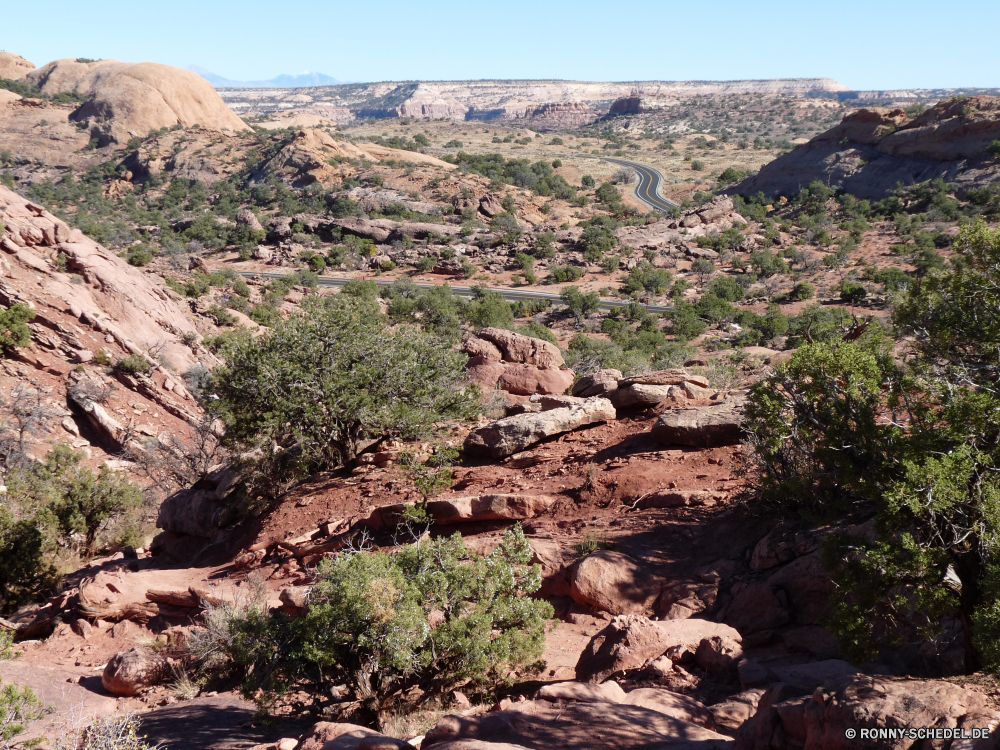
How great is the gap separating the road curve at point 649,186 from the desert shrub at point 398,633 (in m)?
73.3

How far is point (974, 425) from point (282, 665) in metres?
7.77

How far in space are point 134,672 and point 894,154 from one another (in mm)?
81034

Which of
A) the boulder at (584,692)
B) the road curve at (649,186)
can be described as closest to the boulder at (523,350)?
the boulder at (584,692)

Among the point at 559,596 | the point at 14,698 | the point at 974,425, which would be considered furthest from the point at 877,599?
the point at 14,698

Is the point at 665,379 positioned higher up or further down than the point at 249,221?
further down

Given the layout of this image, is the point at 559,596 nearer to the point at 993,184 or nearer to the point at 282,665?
the point at 282,665

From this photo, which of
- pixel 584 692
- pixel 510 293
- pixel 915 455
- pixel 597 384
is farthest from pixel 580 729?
pixel 510 293

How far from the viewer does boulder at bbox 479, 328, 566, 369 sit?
863 inches

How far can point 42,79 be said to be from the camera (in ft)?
333

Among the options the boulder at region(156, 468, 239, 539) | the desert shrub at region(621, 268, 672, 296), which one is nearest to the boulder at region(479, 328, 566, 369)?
the boulder at region(156, 468, 239, 539)

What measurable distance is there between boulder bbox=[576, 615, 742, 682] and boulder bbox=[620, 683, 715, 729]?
715 millimetres

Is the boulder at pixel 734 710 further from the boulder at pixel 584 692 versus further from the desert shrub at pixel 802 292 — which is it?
the desert shrub at pixel 802 292

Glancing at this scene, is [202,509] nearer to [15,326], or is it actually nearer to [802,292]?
[15,326]

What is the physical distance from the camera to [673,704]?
6844 millimetres
